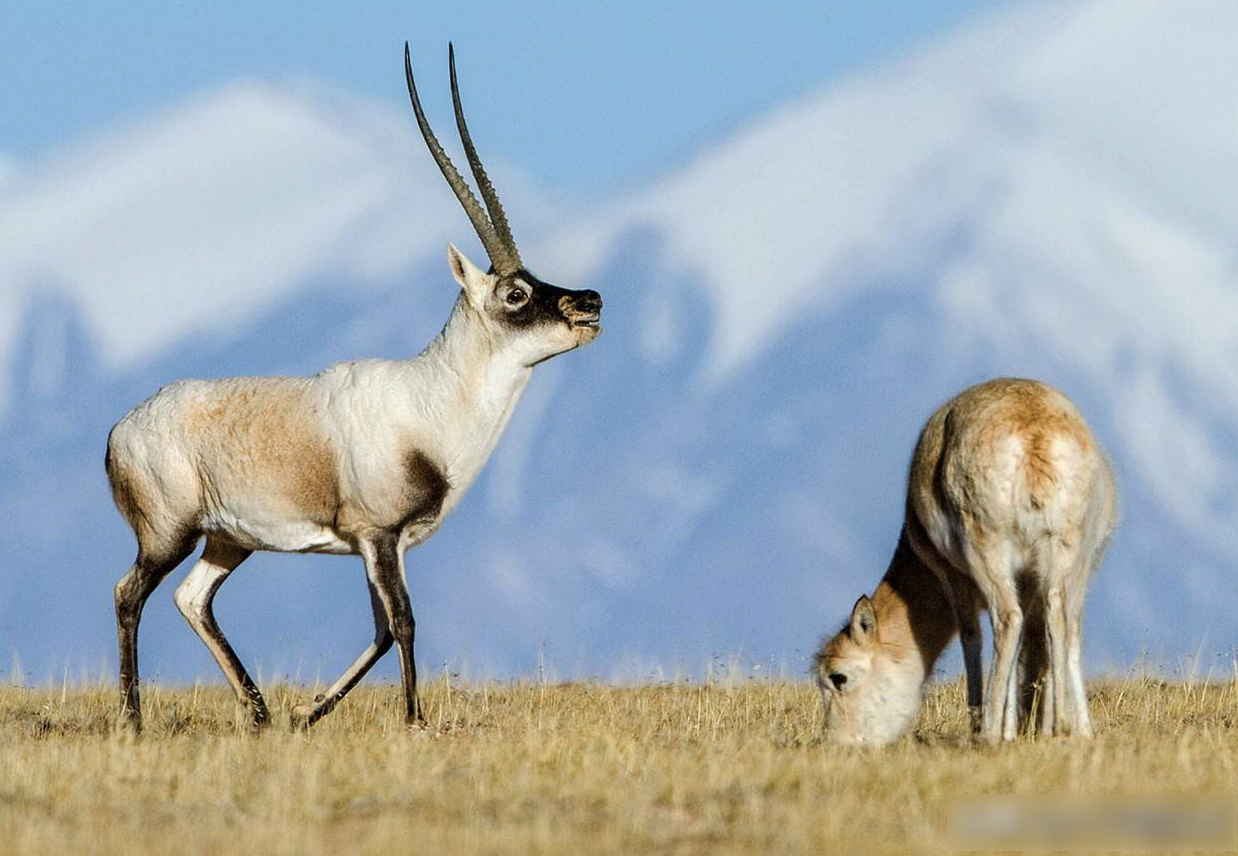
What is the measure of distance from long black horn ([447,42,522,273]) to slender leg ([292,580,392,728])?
8.02 ft

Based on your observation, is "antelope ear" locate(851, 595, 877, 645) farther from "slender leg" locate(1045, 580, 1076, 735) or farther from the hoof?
the hoof

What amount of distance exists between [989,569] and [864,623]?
107cm

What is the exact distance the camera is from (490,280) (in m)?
13.1

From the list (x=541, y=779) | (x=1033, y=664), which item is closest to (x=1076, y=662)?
(x=1033, y=664)

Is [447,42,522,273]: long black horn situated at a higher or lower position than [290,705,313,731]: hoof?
higher

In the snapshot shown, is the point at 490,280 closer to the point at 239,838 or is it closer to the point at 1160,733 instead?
the point at 1160,733

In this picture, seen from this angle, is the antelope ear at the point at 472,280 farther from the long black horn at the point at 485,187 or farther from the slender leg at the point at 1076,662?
the slender leg at the point at 1076,662

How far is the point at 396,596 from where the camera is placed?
12.5 meters

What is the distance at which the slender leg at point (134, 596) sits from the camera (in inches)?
518

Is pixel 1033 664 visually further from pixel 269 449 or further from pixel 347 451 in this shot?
pixel 269 449

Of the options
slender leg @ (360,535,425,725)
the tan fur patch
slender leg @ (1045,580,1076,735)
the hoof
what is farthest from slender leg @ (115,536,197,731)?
slender leg @ (1045,580,1076,735)

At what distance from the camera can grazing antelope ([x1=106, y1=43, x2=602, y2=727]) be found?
12578 millimetres

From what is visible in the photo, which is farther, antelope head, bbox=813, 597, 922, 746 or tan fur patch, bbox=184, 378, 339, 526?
tan fur patch, bbox=184, 378, 339, 526

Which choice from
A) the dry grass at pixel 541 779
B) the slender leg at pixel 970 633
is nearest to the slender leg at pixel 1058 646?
the dry grass at pixel 541 779
